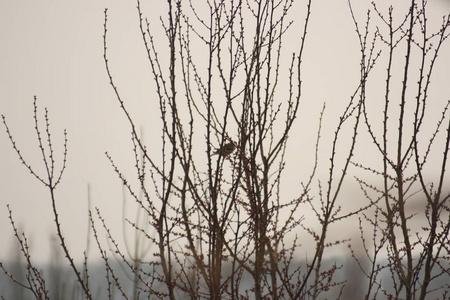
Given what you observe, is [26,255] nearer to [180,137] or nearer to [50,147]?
[50,147]

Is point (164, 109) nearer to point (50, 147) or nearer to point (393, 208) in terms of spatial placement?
point (50, 147)

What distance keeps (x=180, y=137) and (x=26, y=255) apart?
135 cm

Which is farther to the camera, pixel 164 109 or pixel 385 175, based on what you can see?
pixel 385 175

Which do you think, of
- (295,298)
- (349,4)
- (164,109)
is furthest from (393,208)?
(164,109)

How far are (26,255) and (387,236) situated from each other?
8.57 ft

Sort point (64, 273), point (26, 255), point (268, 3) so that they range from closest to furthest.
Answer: point (26, 255) → point (268, 3) → point (64, 273)

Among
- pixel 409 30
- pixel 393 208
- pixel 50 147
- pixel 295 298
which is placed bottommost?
pixel 295 298

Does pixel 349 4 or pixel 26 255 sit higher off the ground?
pixel 349 4

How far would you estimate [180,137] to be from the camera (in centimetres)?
346

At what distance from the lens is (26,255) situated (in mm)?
3742

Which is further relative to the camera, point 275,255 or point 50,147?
point 275,255

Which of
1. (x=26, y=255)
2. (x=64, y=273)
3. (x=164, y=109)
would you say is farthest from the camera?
(x=64, y=273)

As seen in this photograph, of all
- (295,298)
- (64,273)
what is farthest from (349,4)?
(64,273)

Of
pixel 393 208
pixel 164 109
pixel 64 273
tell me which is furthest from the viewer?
pixel 64 273
